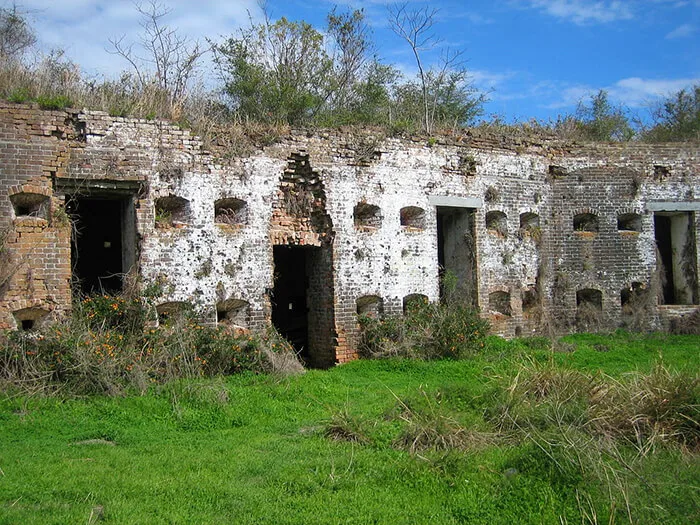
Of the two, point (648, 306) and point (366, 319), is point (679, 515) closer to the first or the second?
point (366, 319)

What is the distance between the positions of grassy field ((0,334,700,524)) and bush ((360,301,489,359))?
3.54 m

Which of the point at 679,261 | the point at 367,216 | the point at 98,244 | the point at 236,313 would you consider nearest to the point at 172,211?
the point at 236,313

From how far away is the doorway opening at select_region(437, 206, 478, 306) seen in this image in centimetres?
1592

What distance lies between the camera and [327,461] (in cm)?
725

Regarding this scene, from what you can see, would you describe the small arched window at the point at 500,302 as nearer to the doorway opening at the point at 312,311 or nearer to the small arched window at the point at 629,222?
the small arched window at the point at 629,222

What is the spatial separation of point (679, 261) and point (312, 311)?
10.7 metres

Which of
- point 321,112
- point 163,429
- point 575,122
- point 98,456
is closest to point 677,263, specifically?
point 575,122

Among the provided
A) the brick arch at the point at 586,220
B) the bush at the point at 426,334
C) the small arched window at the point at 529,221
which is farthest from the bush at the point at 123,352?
the brick arch at the point at 586,220

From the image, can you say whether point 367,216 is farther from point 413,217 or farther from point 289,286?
point 289,286

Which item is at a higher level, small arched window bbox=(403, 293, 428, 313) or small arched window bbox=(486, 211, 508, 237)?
small arched window bbox=(486, 211, 508, 237)

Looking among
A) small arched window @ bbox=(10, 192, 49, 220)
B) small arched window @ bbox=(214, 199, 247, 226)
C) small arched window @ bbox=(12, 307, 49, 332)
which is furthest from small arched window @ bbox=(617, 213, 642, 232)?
small arched window @ bbox=(12, 307, 49, 332)

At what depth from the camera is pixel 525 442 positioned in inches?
299

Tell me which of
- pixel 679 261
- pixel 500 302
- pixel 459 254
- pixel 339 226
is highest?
pixel 339 226

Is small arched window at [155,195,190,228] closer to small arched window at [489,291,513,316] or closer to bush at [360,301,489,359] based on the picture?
bush at [360,301,489,359]
